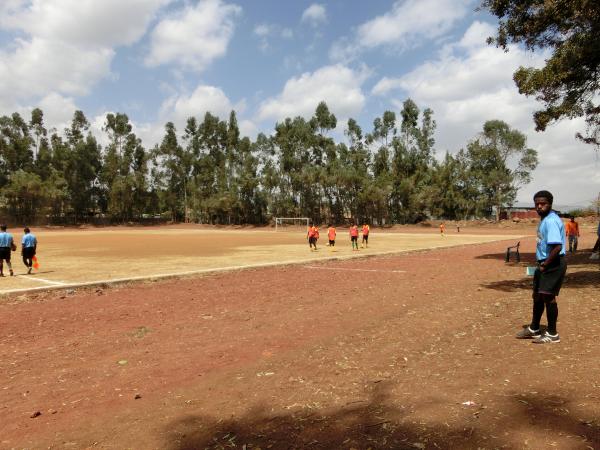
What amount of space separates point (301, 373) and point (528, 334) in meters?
3.21

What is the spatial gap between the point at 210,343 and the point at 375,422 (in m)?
3.57

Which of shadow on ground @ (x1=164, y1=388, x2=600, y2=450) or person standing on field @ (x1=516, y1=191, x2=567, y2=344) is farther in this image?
person standing on field @ (x1=516, y1=191, x2=567, y2=344)

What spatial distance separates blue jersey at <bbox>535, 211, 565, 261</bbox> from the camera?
18.3ft

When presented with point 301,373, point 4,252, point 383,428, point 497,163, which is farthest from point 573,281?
point 497,163

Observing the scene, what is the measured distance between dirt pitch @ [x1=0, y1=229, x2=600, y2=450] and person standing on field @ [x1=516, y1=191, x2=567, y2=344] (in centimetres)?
38

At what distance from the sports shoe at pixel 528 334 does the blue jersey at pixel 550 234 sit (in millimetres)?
997

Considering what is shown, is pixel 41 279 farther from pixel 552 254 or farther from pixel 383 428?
pixel 552 254

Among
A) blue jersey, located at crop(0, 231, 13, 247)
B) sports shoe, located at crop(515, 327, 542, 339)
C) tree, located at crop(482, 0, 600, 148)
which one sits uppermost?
tree, located at crop(482, 0, 600, 148)

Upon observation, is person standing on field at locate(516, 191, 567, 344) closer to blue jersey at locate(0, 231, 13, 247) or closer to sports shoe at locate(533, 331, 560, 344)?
sports shoe at locate(533, 331, 560, 344)

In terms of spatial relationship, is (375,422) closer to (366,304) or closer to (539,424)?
(539,424)

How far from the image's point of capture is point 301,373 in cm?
524

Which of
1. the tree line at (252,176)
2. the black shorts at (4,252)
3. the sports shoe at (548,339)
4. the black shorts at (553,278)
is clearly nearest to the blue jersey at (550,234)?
the black shorts at (553,278)

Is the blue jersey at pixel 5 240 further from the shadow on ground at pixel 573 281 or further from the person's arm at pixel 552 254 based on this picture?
the person's arm at pixel 552 254

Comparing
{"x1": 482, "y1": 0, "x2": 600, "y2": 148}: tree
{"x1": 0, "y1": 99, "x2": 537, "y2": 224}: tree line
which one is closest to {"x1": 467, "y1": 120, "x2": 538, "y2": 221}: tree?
{"x1": 0, "y1": 99, "x2": 537, "y2": 224}: tree line
